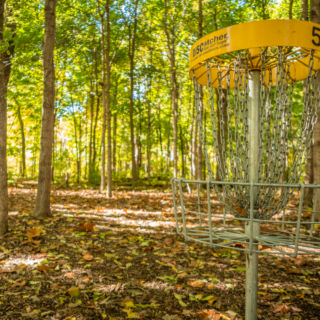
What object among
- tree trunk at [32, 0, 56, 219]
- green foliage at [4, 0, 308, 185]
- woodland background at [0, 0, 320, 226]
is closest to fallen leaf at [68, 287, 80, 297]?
woodland background at [0, 0, 320, 226]

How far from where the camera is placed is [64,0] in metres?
9.08

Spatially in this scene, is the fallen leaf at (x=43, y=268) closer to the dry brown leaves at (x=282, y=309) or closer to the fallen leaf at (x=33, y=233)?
the fallen leaf at (x=33, y=233)

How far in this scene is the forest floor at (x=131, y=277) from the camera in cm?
289

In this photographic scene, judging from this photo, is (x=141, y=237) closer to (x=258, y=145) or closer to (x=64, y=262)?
(x=64, y=262)

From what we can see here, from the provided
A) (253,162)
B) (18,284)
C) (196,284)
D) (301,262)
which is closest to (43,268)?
(18,284)

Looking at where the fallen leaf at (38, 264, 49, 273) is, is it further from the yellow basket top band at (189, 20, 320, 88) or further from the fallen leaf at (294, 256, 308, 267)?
the fallen leaf at (294, 256, 308, 267)

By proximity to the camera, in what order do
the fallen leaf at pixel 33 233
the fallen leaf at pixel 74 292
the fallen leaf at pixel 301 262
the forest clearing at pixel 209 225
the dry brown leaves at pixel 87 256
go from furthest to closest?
the fallen leaf at pixel 33 233
the fallen leaf at pixel 301 262
the dry brown leaves at pixel 87 256
the fallen leaf at pixel 74 292
the forest clearing at pixel 209 225

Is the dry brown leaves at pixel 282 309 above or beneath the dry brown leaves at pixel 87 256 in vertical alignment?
beneath

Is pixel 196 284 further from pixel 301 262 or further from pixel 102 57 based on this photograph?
pixel 102 57

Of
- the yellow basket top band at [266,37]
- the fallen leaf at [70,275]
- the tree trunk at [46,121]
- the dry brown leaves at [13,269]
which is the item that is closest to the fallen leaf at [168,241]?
the fallen leaf at [70,275]

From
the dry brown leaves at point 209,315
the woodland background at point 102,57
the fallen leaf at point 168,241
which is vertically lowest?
the dry brown leaves at point 209,315

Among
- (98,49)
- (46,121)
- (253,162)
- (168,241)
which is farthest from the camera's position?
(98,49)

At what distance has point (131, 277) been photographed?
358cm

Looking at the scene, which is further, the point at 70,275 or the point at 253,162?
the point at 70,275
